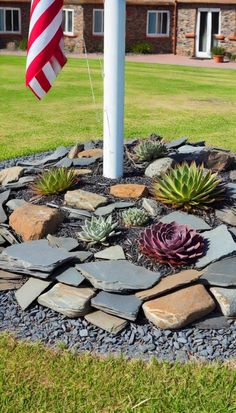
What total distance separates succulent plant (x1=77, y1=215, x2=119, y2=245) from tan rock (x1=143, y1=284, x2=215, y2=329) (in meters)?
1.02

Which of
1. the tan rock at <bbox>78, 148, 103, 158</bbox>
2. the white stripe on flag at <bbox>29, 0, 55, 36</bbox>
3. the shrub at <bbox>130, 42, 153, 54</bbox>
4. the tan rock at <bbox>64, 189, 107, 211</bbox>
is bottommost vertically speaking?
the shrub at <bbox>130, 42, 153, 54</bbox>

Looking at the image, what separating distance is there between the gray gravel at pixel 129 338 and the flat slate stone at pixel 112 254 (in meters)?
0.72

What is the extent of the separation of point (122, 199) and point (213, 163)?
4.98ft

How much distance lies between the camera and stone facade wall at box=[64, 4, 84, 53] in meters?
37.9

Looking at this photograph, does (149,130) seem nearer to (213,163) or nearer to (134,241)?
(213,163)

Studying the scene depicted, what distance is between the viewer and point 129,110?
50.6ft

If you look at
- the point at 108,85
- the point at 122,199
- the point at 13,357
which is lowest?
the point at 13,357

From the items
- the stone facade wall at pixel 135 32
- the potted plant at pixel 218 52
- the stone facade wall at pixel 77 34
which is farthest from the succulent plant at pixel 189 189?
the stone facade wall at pixel 135 32

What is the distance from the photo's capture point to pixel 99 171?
763 centimetres

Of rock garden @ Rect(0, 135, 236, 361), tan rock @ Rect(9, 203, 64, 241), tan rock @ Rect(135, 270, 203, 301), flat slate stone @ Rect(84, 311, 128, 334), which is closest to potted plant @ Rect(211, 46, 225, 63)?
rock garden @ Rect(0, 135, 236, 361)

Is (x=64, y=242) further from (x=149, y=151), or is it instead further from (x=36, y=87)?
(x=149, y=151)

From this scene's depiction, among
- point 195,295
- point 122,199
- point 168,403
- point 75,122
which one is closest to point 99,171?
point 122,199

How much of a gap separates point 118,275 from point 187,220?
1.15 m

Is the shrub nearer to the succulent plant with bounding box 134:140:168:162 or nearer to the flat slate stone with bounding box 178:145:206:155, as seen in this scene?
the flat slate stone with bounding box 178:145:206:155
